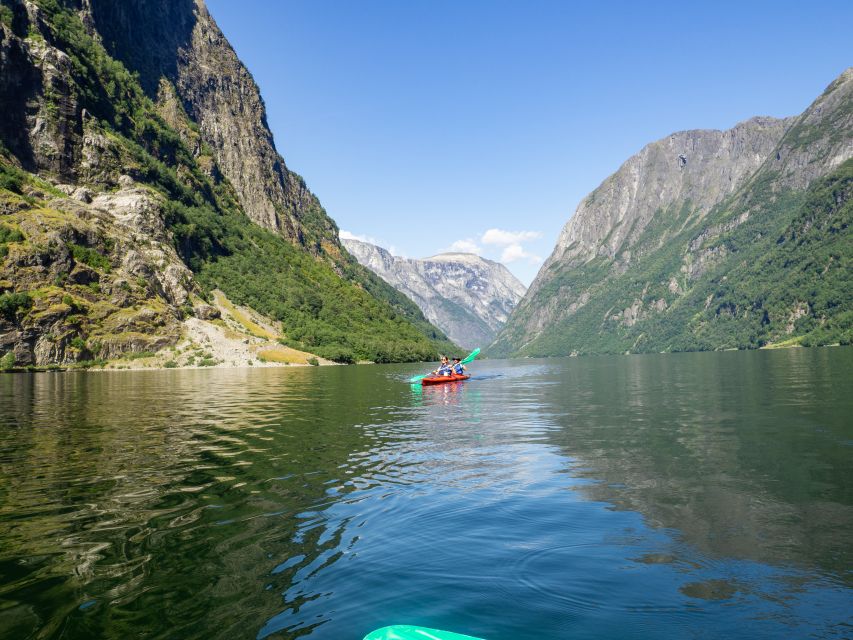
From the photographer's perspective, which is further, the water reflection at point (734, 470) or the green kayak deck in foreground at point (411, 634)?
the water reflection at point (734, 470)

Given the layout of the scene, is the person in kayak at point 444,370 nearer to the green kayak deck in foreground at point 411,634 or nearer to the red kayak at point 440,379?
the red kayak at point 440,379

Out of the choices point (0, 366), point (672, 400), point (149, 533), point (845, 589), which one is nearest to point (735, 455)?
point (845, 589)

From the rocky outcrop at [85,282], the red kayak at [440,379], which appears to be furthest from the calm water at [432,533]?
the rocky outcrop at [85,282]

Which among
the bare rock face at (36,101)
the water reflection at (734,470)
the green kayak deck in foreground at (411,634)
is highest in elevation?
the bare rock face at (36,101)

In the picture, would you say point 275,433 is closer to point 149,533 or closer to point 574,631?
point 149,533

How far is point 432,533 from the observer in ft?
46.2

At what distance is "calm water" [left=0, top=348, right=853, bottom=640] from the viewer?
9.48 metres

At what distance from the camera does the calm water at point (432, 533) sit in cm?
948

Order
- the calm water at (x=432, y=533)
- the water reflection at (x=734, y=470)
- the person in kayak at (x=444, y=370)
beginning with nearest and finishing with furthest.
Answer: the calm water at (x=432, y=533), the water reflection at (x=734, y=470), the person in kayak at (x=444, y=370)

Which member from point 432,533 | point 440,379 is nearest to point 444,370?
point 440,379

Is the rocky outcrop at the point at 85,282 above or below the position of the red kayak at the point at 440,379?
above

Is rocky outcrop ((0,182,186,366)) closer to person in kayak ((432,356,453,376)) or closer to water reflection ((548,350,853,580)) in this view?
person in kayak ((432,356,453,376))

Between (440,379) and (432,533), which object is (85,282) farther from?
(432,533)

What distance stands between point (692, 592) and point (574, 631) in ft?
10.0
